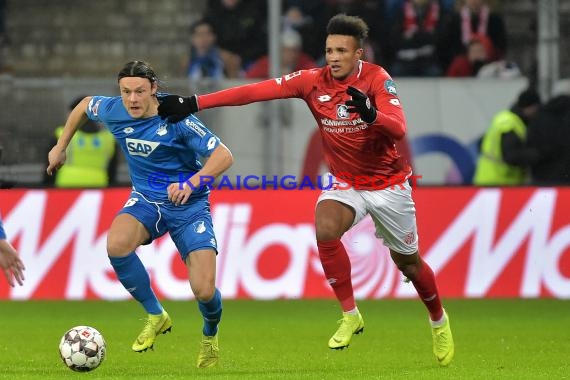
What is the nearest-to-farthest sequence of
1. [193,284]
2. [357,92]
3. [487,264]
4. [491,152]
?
[357,92] → [193,284] → [487,264] → [491,152]

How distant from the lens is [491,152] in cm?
1458

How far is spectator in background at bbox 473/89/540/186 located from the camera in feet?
47.2

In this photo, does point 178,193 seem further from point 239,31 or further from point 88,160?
point 239,31

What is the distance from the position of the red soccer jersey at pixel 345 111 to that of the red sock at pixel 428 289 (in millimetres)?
673

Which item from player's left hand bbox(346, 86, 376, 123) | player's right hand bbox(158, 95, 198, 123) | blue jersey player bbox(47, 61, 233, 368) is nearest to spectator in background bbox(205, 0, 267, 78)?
blue jersey player bbox(47, 61, 233, 368)

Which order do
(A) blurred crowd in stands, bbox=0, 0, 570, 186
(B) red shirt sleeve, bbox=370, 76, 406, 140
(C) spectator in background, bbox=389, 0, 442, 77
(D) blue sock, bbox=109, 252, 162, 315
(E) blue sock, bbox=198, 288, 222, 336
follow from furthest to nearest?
(C) spectator in background, bbox=389, 0, 442, 77, (A) blurred crowd in stands, bbox=0, 0, 570, 186, (D) blue sock, bbox=109, 252, 162, 315, (E) blue sock, bbox=198, 288, 222, 336, (B) red shirt sleeve, bbox=370, 76, 406, 140

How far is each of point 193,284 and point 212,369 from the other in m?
0.58

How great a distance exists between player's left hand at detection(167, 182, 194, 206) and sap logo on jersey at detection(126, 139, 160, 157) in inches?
22.0

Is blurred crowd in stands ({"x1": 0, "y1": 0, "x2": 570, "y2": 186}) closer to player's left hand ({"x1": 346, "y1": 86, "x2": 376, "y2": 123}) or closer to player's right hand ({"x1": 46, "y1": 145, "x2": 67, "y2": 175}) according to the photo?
player's right hand ({"x1": 46, "y1": 145, "x2": 67, "y2": 175})

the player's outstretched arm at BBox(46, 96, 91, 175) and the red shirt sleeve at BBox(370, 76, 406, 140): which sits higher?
the red shirt sleeve at BBox(370, 76, 406, 140)

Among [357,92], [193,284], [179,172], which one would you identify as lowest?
[193,284]

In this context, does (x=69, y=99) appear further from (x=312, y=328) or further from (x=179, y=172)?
(x=179, y=172)

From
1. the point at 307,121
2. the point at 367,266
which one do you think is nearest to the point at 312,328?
the point at 367,266

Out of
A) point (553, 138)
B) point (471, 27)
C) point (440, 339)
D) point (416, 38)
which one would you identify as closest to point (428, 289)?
point (440, 339)
